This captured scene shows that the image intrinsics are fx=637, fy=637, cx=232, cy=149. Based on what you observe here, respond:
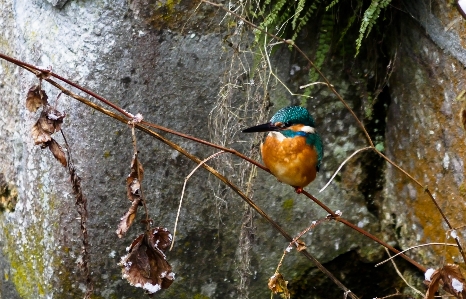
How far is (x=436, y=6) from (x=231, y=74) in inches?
36.0

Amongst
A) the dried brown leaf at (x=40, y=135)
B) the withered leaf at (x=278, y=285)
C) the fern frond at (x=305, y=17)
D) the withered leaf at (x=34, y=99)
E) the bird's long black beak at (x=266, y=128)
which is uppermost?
the withered leaf at (x=34, y=99)

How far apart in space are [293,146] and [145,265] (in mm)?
874

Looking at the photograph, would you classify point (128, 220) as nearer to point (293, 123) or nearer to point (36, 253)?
point (293, 123)

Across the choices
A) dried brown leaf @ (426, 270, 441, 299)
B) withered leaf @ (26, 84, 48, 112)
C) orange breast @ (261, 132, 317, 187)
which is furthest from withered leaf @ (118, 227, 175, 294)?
orange breast @ (261, 132, 317, 187)

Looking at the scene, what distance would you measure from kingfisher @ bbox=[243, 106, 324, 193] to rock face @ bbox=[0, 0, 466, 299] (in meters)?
0.51

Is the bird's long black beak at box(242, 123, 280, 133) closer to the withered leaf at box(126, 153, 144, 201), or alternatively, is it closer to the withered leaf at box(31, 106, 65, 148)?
the withered leaf at box(126, 153, 144, 201)

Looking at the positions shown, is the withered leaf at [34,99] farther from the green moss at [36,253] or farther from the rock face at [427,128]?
the rock face at [427,128]

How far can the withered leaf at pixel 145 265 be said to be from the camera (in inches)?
65.4

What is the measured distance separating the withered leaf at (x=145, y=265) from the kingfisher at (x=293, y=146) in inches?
29.9

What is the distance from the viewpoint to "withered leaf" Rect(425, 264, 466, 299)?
1683 millimetres

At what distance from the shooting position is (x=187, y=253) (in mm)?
3021

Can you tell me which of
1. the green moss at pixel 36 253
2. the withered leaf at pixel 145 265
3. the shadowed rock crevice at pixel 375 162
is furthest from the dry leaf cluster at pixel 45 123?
the shadowed rock crevice at pixel 375 162

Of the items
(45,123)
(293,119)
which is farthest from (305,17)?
(45,123)

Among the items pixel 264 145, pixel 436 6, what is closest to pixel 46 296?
pixel 264 145
